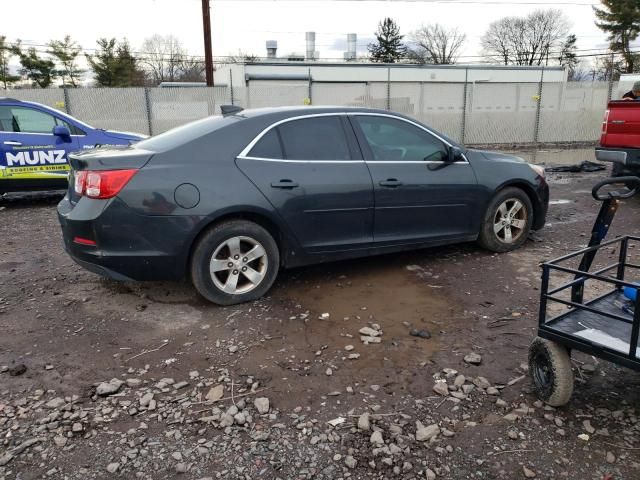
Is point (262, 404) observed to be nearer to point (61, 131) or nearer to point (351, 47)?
point (61, 131)

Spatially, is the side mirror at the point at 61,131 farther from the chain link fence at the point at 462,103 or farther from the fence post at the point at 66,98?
the chain link fence at the point at 462,103

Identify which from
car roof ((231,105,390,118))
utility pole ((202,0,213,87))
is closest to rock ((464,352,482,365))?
car roof ((231,105,390,118))

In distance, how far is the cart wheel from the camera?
288cm

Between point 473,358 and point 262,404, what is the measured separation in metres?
1.42

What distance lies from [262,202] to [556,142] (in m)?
18.0

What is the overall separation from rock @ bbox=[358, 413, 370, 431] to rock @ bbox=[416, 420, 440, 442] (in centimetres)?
26

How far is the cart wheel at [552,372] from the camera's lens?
288cm

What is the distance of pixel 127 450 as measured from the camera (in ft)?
8.79

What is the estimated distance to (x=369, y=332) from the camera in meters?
3.89

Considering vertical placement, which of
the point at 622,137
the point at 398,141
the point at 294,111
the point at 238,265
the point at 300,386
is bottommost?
the point at 300,386

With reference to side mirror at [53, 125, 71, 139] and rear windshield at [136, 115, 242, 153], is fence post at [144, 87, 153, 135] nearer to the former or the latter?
side mirror at [53, 125, 71, 139]

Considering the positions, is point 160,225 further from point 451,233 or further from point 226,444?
point 451,233

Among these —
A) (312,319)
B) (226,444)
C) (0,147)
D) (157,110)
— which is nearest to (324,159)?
(312,319)

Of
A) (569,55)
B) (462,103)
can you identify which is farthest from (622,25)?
(462,103)
